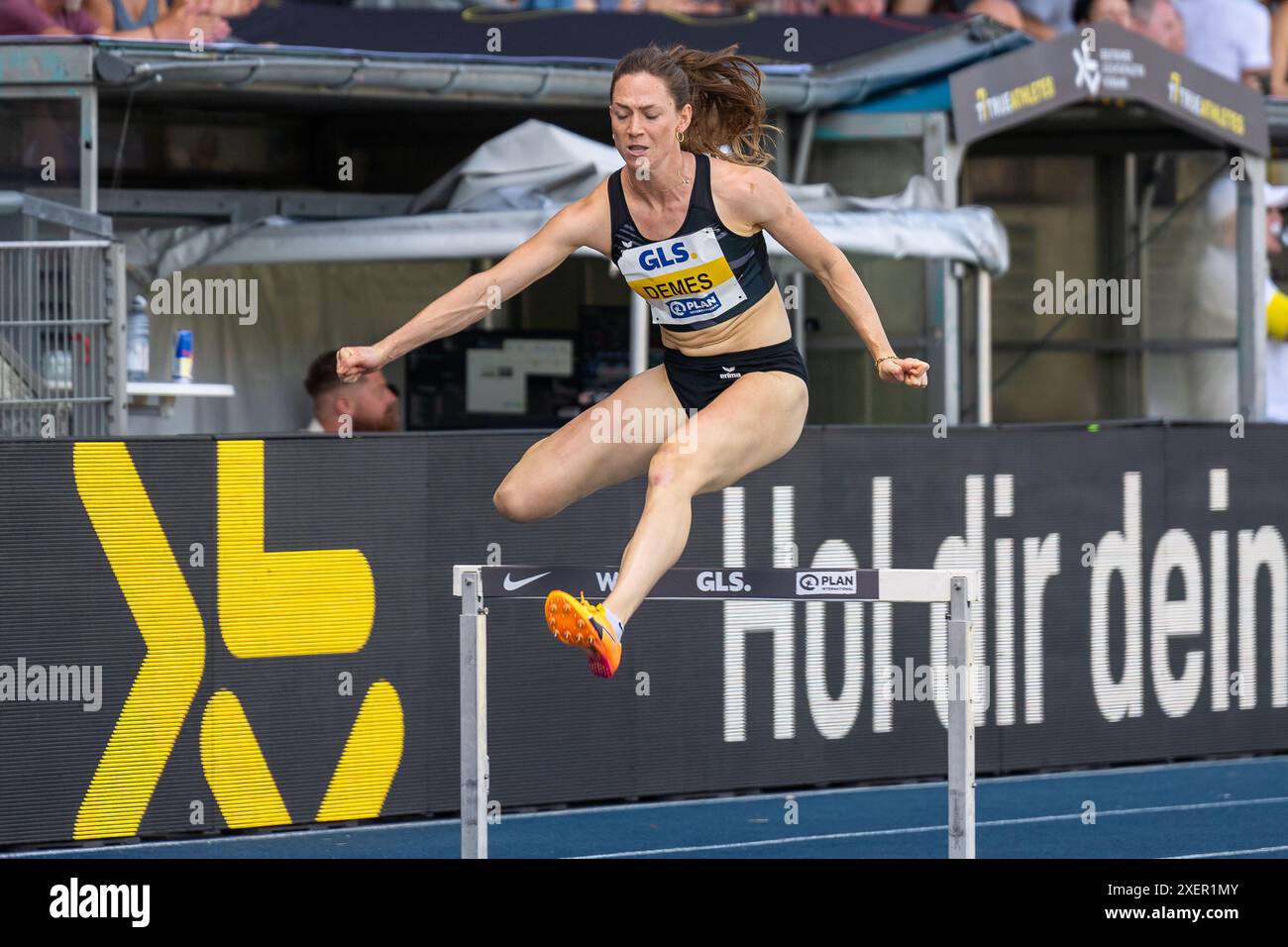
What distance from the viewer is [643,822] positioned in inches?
412

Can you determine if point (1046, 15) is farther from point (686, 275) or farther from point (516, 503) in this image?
point (516, 503)

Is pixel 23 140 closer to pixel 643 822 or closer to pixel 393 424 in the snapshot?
pixel 393 424

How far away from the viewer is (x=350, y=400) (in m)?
11.6

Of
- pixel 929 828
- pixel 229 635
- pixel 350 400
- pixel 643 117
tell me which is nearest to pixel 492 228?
pixel 350 400

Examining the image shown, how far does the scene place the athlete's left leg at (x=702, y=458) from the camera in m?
6.90

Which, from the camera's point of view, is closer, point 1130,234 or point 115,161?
point 115,161

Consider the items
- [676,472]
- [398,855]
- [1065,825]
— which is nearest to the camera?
[676,472]

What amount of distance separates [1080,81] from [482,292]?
22.7 ft

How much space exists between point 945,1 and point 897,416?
3.38 m

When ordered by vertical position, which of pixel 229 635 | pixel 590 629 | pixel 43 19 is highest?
pixel 43 19

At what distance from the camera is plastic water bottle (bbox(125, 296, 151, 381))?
36.9 feet

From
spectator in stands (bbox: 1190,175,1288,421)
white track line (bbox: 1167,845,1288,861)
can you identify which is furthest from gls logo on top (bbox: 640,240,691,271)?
spectator in stands (bbox: 1190,175,1288,421)

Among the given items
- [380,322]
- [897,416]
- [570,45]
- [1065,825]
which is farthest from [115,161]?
[1065,825]

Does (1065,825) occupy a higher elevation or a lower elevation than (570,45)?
lower
